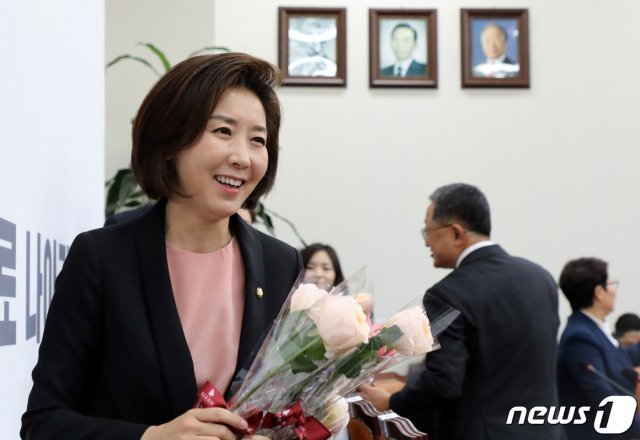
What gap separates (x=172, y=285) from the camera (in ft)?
4.90

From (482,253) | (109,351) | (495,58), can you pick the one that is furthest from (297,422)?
(495,58)

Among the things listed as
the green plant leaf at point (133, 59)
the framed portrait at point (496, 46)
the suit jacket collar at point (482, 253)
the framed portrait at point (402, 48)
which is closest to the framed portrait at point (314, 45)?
the framed portrait at point (402, 48)

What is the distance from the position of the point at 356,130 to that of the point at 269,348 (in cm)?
486

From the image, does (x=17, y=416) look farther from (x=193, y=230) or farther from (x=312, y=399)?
(x=312, y=399)

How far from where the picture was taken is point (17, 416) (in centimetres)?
175

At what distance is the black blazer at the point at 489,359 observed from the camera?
3.43m

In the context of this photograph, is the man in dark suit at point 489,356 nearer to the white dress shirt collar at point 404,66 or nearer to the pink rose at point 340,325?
the pink rose at point 340,325

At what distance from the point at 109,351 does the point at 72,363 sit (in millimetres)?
54

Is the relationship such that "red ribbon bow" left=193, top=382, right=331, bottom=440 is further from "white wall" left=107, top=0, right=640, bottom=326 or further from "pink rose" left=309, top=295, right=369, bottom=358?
"white wall" left=107, top=0, right=640, bottom=326

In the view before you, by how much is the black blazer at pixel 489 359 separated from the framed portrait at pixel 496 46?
2.85 meters

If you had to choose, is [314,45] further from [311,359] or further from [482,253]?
[311,359]

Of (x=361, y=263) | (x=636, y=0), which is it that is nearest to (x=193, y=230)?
(x=361, y=263)

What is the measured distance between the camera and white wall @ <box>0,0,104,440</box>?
156 cm

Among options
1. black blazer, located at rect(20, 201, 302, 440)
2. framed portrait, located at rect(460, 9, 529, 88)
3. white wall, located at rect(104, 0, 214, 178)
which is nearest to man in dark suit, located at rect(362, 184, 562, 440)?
black blazer, located at rect(20, 201, 302, 440)
